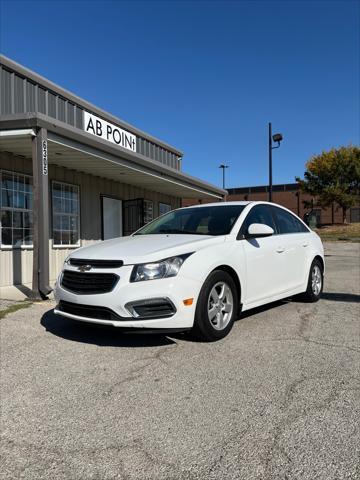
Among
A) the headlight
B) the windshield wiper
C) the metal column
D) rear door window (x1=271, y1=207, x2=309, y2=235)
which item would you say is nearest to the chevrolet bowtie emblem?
the headlight

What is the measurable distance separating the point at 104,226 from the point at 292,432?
10.4 metres

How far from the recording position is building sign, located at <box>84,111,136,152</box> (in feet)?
41.1

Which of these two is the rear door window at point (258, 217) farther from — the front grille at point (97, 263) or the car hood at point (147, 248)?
the front grille at point (97, 263)

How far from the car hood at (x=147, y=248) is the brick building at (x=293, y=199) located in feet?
146

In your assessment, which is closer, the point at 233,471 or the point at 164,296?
the point at 233,471

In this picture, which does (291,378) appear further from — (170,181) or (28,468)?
(170,181)

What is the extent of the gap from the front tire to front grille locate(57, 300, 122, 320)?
84cm

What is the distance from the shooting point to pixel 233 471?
2381mm

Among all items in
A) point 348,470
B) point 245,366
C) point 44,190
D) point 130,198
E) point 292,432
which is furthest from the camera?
point 130,198

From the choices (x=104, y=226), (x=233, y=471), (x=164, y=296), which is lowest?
(x=233, y=471)

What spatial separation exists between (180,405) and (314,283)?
14.6ft

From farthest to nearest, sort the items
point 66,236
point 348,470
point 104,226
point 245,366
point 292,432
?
point 104,226
point 66,236
point 245,366
point 292,432
point 348,470

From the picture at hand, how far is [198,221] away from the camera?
5.73m

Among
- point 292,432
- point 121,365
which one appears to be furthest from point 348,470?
point 121,365
